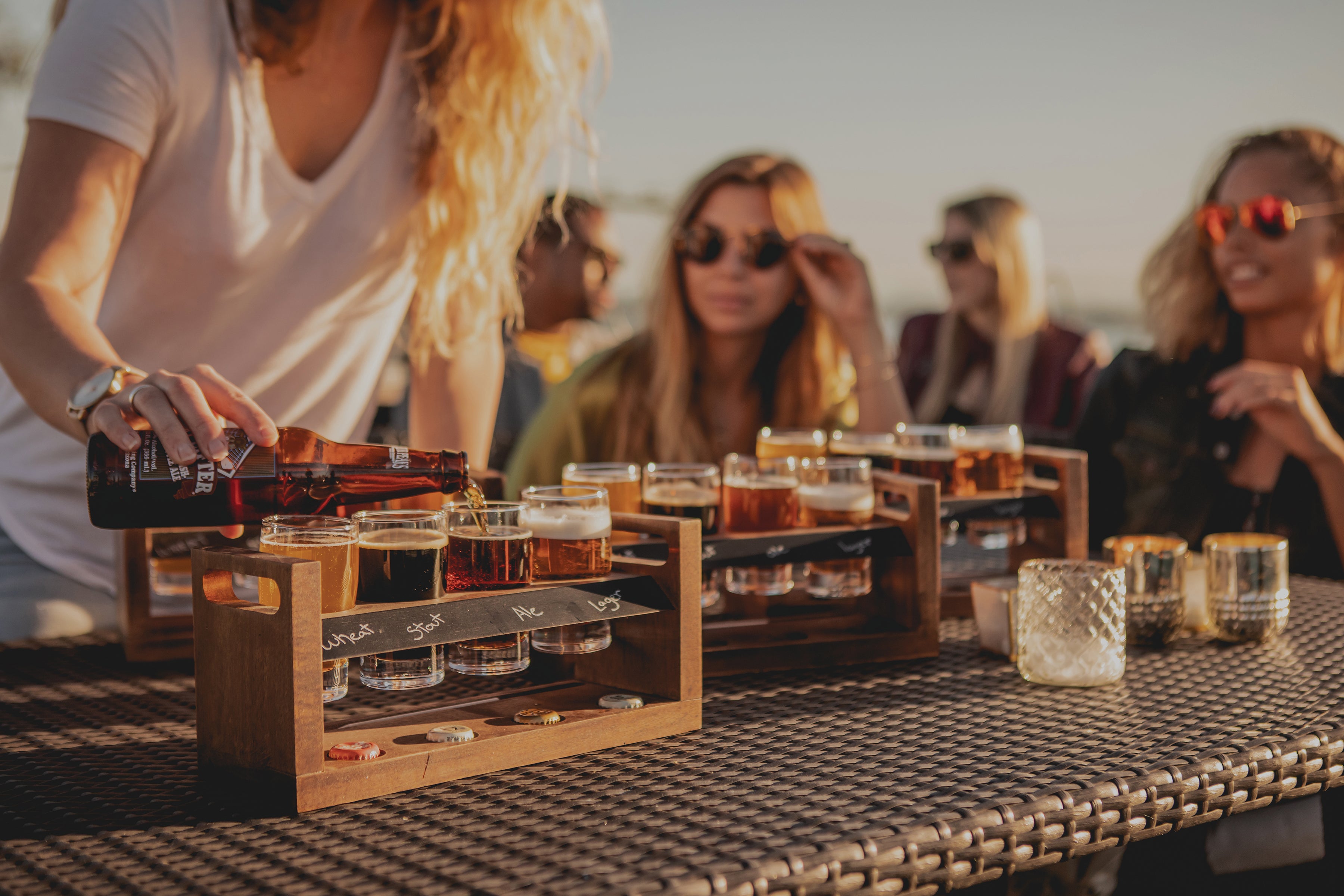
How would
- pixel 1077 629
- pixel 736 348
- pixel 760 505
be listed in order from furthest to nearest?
pixel 736 348, pixel 760 505, pixel 1077 629

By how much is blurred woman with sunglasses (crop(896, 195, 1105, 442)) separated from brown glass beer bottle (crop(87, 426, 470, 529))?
4.06 m

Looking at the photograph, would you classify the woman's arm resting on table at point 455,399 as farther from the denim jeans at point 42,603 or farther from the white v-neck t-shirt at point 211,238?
the denim jeans at point 42,603

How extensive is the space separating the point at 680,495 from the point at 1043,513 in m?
0.69

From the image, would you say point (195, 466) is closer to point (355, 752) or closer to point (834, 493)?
point (355, 752)

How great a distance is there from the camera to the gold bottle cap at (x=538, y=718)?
3.72ft

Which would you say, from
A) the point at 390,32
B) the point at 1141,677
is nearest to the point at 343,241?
the point at 390,32

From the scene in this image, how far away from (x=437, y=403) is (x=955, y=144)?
11198mm

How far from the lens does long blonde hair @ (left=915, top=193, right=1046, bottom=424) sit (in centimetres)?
505

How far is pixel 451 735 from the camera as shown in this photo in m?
1.08

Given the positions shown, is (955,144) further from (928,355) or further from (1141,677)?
(1141,677)

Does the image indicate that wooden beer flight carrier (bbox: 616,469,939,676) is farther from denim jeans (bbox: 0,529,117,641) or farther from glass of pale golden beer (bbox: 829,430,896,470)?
denim jeans (bbox: 0,529,117,641)

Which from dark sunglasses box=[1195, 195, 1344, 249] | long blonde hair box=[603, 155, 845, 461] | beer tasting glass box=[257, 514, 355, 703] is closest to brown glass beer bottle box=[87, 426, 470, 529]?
beer tasting glass box=[257, 514, 355, 703]

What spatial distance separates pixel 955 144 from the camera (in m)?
12.2

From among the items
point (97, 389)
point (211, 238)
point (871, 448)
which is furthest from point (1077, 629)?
point (211, 238)
